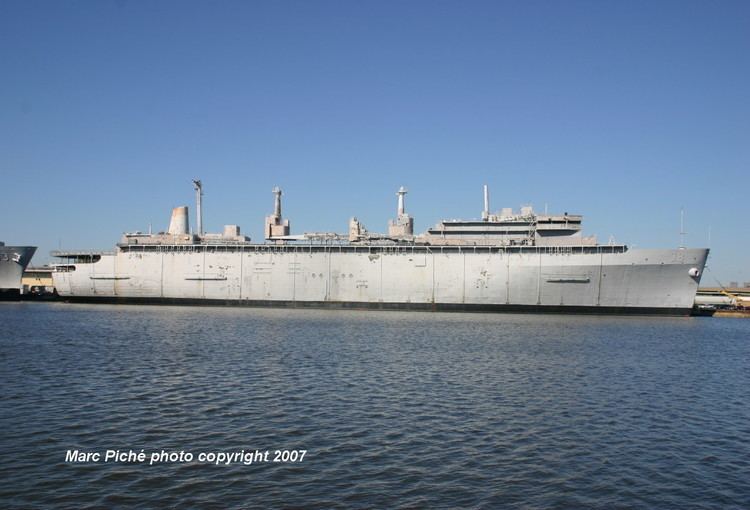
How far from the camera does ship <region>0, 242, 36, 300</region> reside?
69125mm

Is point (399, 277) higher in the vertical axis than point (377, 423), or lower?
higher

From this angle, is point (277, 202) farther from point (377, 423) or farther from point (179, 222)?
point (377, 423)

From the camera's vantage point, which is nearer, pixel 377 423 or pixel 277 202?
pixel 377 423

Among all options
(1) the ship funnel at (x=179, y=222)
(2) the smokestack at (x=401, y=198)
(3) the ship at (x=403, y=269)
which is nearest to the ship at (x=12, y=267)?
(3) the ship at (x=403, y=269)

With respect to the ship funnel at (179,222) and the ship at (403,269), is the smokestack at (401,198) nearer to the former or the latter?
the ship at (403,269)

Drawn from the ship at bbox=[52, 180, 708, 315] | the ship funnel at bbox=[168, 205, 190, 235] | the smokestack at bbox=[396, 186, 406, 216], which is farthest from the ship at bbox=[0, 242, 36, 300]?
the smokestack at bbox=[396, 186, 406, 216]

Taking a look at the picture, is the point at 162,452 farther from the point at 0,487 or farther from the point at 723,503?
the point at 723,503

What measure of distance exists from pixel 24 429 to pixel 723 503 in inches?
563

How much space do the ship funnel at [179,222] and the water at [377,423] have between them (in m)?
37.5

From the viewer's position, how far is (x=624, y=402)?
17.8 m

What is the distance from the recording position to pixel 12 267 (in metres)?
70.5

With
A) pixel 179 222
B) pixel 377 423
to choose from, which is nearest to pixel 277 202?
pixel 179 222

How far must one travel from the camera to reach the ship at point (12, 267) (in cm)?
6912

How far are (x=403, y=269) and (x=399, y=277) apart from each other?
88cm
